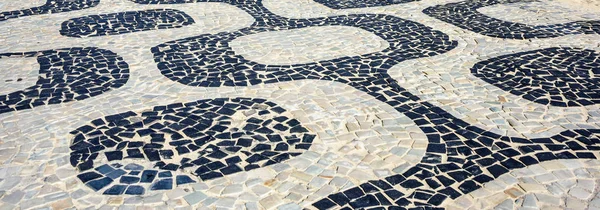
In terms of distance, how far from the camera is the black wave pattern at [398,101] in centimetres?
407

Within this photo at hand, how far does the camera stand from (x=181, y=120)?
5172 millimetres

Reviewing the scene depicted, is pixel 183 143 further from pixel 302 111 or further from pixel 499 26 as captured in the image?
pixel 499 26

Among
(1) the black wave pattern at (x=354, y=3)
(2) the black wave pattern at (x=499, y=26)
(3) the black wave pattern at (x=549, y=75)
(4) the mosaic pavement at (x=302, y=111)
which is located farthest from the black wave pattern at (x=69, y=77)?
(2) the black wave pattern at (x=499, y=26)

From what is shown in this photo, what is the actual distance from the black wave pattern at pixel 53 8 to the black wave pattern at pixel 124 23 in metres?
0.77

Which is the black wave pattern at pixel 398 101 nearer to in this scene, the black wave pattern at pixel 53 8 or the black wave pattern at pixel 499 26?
the black wave pattern at pixel 499 26

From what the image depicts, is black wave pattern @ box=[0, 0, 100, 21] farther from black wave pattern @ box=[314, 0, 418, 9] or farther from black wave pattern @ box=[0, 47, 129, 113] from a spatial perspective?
black wave pattern @ box=[314, 0, 418, 9]

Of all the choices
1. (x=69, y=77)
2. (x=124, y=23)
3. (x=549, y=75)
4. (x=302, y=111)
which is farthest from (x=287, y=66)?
(x=124, y=23)

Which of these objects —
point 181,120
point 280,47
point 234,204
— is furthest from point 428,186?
point 280,47

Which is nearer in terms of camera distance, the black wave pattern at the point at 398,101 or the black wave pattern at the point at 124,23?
the black wave pattern at the point at 398,101

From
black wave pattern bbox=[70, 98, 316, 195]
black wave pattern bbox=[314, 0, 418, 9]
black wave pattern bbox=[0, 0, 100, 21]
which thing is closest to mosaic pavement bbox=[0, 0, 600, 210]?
black wave pattern bbox=[70, 98, 316, 195]

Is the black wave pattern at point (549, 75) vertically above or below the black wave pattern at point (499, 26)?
above

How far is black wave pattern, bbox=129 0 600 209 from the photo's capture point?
407 cm

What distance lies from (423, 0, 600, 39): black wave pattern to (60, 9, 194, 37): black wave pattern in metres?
3.78

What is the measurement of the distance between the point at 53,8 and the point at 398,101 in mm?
6330
